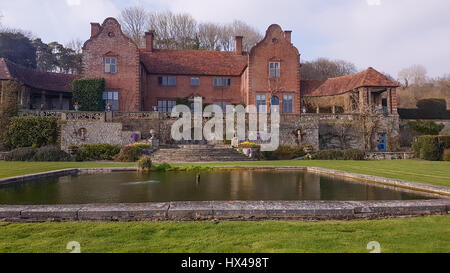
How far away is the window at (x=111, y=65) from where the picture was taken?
31.0 metres

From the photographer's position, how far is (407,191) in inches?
317

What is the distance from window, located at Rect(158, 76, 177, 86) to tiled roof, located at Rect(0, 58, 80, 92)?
10.1 metres

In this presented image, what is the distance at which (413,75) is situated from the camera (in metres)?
59.1

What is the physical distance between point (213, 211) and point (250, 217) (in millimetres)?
695

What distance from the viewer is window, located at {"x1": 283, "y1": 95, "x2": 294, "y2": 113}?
33.2 metres

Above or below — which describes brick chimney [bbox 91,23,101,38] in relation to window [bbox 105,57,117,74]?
above

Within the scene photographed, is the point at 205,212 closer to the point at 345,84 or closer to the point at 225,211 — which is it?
the point at 225,211

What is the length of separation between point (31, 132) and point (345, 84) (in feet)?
107

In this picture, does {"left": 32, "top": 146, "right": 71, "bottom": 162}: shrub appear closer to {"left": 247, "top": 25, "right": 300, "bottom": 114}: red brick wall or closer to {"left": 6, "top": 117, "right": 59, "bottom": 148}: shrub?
{"left": 6, "top": 117, "right": 59, "bottom": 148}: shrub

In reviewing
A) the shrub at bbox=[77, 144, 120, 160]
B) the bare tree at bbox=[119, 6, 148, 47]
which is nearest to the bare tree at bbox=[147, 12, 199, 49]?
the bare tree at bbox=[119, 6, 148, 47]

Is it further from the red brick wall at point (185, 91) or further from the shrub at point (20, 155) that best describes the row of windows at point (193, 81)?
the shrub at point (20, 155)

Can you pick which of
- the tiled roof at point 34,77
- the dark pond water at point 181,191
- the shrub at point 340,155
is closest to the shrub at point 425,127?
the shrub at point 340,155

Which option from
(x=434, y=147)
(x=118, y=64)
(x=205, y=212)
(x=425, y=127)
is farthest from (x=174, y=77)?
(x=205, y=212)
